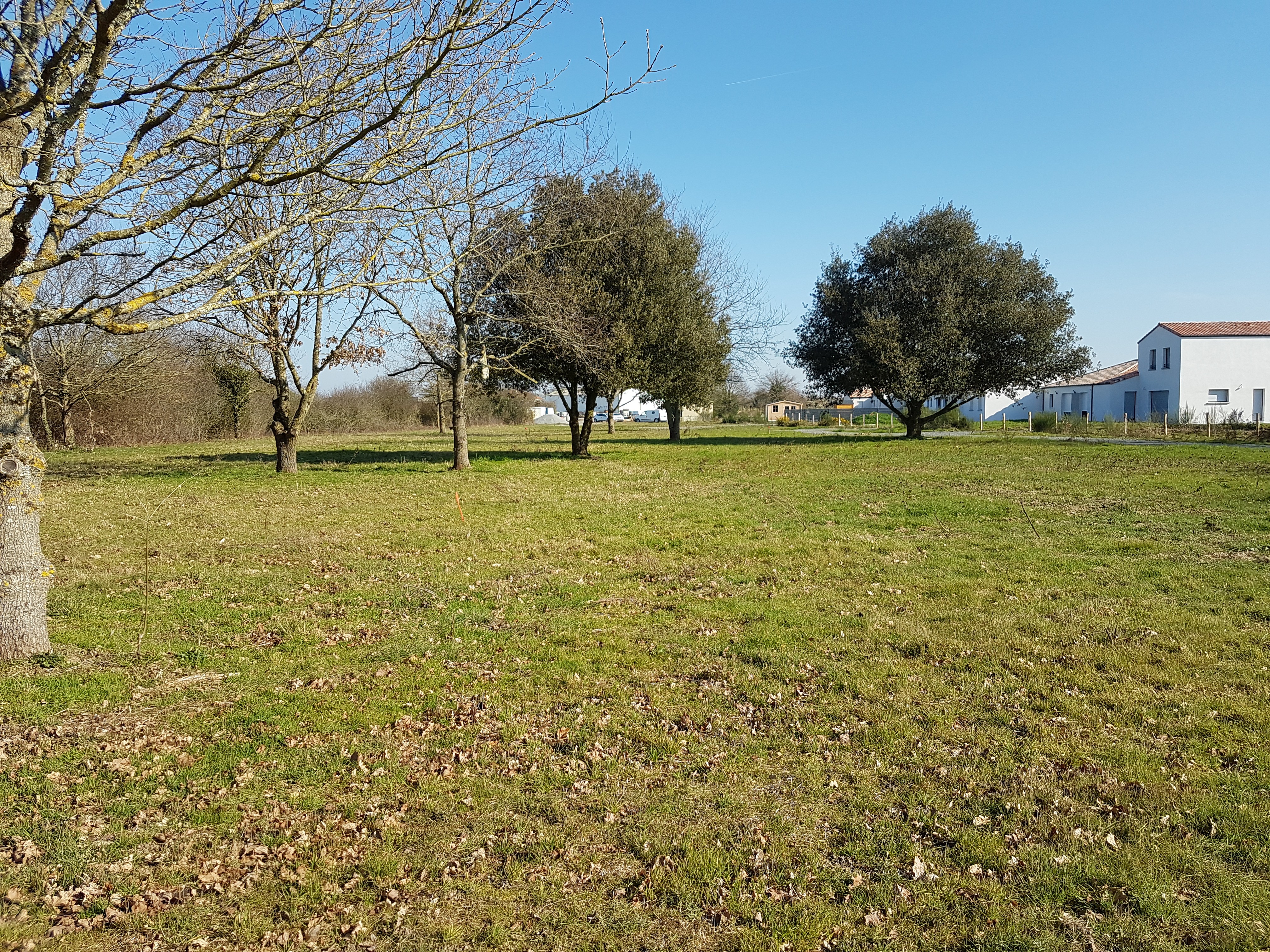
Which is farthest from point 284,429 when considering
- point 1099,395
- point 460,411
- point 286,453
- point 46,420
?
point 1099,395

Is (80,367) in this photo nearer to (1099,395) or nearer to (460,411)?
(460,411)

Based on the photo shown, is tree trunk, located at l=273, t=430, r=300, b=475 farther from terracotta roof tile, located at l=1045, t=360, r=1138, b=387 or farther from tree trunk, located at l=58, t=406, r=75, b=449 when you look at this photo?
terracotta roof tile, located at l=1045, t=360, r=1138, b=387

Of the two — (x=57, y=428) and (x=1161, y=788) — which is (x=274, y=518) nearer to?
(x=1161, y=788)

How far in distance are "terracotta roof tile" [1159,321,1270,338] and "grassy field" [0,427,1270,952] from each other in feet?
134

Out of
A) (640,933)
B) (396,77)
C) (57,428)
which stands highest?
(396,77)

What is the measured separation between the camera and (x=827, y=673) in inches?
246

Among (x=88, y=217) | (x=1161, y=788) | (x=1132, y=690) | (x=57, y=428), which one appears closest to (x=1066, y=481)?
(x=1132, y=690)

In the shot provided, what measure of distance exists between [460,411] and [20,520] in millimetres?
17034

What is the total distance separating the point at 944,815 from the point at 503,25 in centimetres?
545

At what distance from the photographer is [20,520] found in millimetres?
5895

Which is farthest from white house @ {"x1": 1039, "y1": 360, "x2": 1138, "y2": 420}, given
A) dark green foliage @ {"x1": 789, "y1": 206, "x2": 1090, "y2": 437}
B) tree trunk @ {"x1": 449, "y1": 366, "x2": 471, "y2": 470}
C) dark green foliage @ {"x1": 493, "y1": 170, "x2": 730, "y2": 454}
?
tree trunk @ {"x1": 449, "y1": 366, "x2": 471, "y2": 470}

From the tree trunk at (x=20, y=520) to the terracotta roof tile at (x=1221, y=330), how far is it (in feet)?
170

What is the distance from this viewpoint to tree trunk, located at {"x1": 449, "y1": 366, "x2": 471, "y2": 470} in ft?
73.1

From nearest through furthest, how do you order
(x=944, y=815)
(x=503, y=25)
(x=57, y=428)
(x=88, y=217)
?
(x=944, y=815) → (x=503, y=25) → (x=88, y=217) → (x=57, y=428)
